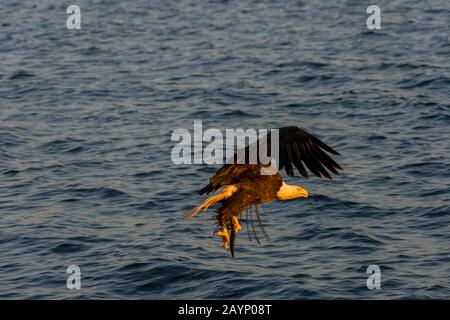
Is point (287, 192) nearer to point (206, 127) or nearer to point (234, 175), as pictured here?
point (234, 175)

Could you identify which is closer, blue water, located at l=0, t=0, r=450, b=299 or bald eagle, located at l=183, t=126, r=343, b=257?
bald eagle, located at l=183, t=126, r=343, b=257

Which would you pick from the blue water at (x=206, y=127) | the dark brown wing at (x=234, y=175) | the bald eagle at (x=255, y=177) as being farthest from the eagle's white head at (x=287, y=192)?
the blue water at (x=206, y=127)

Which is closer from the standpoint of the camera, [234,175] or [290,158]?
[290,158]

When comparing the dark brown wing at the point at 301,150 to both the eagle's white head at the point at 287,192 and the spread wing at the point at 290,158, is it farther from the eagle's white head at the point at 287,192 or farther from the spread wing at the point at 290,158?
the eagle's white head at the point at 287,192

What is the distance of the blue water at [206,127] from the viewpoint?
15508 millimetres

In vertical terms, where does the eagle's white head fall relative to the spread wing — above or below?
below

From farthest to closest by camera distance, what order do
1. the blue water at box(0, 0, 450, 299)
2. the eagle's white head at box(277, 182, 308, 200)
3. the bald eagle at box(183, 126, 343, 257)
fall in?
the blue water at box(0, 0, 450, 299), the eagle's white head at box(277, 182, 308, 200), the bald eagle at box(183, 126, 343, 257)

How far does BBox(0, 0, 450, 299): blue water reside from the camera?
15508 millimetres

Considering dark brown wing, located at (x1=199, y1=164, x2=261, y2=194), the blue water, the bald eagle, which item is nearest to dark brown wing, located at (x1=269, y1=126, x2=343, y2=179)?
the bald eagle

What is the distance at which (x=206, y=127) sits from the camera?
23.0m

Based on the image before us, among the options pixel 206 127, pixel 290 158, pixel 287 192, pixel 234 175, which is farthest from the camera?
pixel 206 127

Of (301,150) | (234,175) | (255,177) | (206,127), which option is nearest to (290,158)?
(301,150)

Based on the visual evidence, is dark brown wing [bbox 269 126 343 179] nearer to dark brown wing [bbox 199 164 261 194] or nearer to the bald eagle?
the bald eagle

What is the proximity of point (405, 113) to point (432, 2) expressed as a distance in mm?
12387
